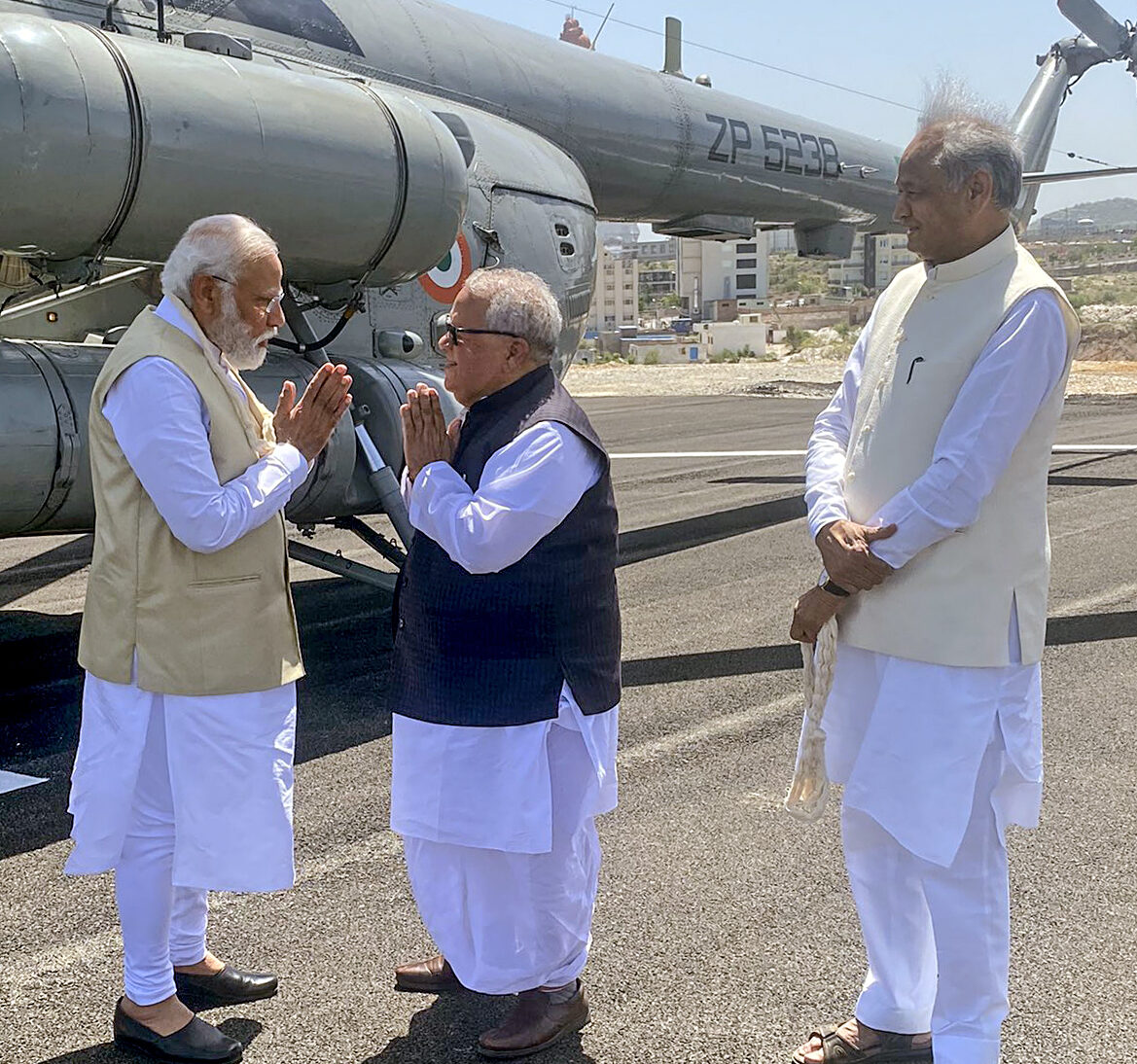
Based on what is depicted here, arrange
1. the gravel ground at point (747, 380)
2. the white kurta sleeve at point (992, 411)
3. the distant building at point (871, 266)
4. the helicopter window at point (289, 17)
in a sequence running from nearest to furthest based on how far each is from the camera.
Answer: the white kurta sleeve at point (992, 411)
the helicopter window at point (289, 17)
the distant building at point (871, 266)
the gravel ground at point (747, 380)

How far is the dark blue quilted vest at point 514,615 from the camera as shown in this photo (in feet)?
9.79

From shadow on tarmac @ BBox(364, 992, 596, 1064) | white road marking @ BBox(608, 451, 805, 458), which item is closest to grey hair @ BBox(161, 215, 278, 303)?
shadow on tarmac @ BBox(364, 992, 596, 1064)

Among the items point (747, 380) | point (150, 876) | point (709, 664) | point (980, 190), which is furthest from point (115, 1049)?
point (747, 380)

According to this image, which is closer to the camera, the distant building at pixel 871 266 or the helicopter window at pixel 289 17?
the helicopter window at pixel 289 17

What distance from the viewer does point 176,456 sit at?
113 inches

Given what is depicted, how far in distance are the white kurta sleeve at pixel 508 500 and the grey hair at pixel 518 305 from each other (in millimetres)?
217

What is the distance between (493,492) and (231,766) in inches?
33.4

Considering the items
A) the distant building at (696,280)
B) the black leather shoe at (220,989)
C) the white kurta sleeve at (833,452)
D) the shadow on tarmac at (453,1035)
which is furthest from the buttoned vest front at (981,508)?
the distant building at (696,280)

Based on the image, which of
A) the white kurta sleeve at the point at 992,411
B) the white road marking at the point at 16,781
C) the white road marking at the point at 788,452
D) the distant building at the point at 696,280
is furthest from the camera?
the distant building at the point at 696,280

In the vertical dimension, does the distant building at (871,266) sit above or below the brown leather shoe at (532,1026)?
above

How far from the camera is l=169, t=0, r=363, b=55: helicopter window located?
6.79m

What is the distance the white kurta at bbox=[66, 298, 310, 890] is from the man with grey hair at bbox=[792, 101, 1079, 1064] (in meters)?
1.29

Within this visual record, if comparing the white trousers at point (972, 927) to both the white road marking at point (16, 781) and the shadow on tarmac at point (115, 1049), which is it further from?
the white road marking at point (16, 781)

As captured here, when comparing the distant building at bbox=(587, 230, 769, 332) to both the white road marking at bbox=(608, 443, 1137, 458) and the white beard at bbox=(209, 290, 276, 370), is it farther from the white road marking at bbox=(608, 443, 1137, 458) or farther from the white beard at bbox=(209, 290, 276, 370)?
the white beard at bbox=(209, 290, 276, 370)
